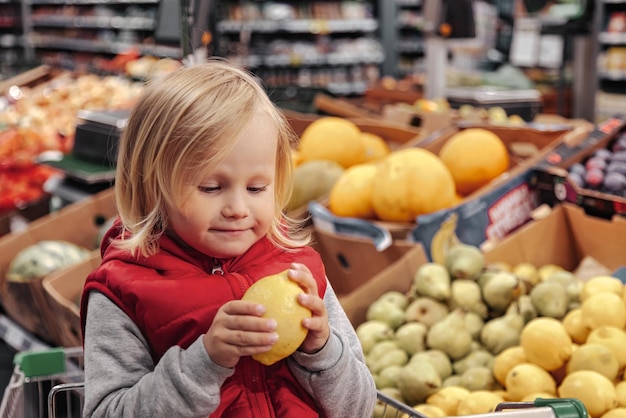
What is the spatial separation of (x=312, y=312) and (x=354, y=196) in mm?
1699

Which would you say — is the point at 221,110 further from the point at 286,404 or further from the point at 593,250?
the point at 593,250

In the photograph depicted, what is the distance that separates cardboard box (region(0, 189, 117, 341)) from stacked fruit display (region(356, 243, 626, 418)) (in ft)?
3.45

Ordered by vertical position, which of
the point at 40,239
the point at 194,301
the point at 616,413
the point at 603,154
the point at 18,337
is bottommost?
the point at 18,337

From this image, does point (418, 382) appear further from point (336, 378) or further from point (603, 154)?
point (603, 154)

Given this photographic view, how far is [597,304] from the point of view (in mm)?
1858

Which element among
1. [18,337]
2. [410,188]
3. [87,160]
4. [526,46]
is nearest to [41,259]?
[18,337]

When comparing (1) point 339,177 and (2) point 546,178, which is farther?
(1) point 339,177

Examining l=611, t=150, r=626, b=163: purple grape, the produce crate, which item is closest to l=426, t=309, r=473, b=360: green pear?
the produce crate

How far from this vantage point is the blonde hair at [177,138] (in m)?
1.04

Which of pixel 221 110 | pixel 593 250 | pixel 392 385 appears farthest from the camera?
pixel 593 250

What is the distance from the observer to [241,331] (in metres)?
0.96

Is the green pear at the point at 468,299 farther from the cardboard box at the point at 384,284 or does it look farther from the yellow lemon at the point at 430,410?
the yellow lemon at the point at 430,410

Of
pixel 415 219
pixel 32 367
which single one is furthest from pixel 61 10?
pixel 32 367

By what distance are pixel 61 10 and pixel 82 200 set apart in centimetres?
981
